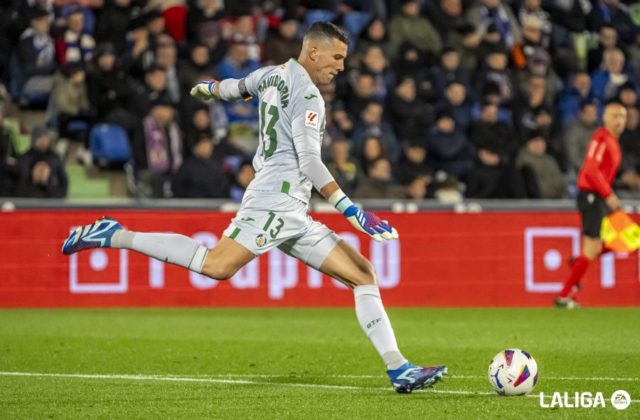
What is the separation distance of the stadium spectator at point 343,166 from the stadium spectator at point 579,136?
4.04 meters

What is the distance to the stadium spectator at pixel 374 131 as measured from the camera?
1969 centimetres

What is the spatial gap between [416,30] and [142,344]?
34.5ft

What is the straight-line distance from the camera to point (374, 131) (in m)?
19.8

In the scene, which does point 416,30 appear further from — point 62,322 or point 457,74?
point 62,322

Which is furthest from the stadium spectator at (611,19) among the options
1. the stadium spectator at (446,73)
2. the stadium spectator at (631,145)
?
the stadium spectator at (446,73)

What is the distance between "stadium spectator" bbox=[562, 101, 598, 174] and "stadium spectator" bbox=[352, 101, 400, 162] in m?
2.91

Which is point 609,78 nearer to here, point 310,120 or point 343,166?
point 343,166

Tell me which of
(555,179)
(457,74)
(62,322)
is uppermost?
Result: (457,74)

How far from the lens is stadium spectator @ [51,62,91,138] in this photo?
19.0 m

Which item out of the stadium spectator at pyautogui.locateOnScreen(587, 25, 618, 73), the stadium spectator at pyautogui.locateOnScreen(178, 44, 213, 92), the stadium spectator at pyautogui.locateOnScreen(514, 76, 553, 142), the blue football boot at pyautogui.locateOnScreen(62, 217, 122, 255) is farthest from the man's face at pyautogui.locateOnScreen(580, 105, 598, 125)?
the blue football boot at pyautogui.locateOnScreen(62, 217, 122, 255)

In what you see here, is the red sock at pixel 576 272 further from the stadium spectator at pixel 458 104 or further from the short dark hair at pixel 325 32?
the short dark hair at pixel 325 32

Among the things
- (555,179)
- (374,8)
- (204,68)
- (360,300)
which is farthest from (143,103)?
(360,300)

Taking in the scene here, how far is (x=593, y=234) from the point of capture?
53.8ft

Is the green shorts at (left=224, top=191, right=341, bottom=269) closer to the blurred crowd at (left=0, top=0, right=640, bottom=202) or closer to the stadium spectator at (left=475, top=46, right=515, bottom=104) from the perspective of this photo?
the blurred crowd at (left=0, top=0, right=640, bottom=202)
